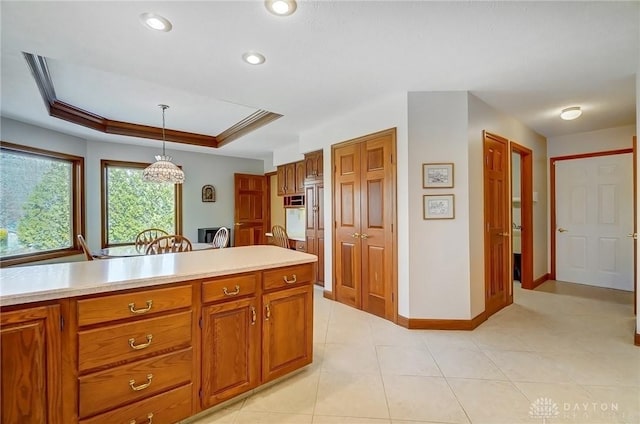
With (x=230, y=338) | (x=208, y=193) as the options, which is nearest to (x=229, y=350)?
(x=230, y=338)

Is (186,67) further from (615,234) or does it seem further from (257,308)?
(615,234)

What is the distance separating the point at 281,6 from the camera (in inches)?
65.7

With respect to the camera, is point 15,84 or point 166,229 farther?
point 166,229

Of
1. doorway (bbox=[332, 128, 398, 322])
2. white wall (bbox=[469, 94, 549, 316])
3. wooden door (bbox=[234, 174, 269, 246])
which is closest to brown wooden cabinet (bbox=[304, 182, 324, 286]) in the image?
doorway (bbox=[332, 128, 398, 322])

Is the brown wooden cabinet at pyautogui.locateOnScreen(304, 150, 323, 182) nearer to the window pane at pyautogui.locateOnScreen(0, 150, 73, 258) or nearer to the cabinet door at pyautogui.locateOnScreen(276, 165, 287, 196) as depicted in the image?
the cabinet door at pyautogui.locateOnScreen(276, 165, 287, 196)

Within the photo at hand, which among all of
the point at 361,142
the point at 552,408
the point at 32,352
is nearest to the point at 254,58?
the point at 361,142

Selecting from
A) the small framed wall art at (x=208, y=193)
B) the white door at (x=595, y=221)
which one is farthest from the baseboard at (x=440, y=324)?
the small framed wall art at (x=208, y=193)

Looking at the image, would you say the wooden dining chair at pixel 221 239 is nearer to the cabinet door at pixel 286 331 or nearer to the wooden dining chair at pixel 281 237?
the wooden dining chair at pixel 281 237

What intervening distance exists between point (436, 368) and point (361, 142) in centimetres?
237

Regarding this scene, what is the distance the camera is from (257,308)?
1.83 meters

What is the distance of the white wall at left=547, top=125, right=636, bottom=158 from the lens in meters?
4.12

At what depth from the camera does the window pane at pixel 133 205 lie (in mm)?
4992

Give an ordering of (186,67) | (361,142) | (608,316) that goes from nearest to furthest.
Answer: (186,67)
(608,316)
(361,142)

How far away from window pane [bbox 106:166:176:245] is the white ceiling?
169cm
